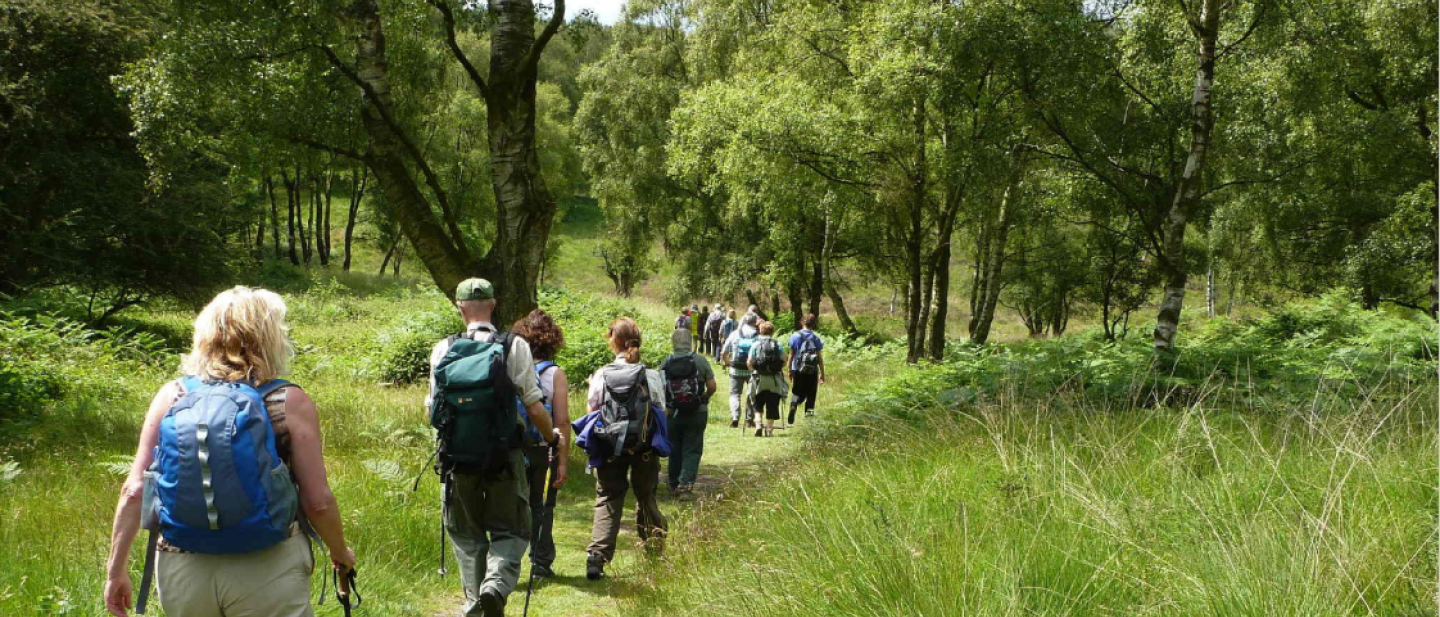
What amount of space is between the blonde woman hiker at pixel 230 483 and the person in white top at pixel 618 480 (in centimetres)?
318

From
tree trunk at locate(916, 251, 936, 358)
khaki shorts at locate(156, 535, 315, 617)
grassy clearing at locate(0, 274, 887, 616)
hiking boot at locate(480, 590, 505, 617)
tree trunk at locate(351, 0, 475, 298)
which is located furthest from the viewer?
tree trunk at locate(916, 251, 936, 358)

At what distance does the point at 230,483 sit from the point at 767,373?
9.74 meters

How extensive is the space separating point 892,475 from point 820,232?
25.5 meters

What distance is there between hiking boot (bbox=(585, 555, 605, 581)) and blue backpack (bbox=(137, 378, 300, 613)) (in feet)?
11.6

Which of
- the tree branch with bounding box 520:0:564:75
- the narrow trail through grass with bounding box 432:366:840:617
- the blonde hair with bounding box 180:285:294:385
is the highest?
the tree branch with bounding box 520:0:564:75

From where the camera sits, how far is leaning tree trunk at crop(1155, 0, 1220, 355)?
10.9 meters

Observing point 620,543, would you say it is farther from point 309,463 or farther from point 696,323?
point 696,323

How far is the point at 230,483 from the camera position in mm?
2551

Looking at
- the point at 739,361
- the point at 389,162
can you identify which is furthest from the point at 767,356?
the point at 389,162

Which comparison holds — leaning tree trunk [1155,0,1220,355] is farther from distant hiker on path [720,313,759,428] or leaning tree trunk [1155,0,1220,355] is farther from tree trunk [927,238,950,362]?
tree trunk [927,238,950,362]

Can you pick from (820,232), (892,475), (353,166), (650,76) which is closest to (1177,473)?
(892,475)

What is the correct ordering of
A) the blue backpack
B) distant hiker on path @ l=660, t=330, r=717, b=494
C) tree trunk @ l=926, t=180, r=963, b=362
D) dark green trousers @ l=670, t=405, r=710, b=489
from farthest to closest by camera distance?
tree trunk @ l=926, t=180, r=963, b=362, dark green trousers @ l=670, t=405, r=710, b=489, distant hiker on path @ l=660, t=330, r=717, b=494, the blue backpack

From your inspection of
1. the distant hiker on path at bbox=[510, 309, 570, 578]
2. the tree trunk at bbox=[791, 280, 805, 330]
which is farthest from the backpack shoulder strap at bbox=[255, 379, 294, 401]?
the tree trunk at bbox=[791, 280, 805, 330]

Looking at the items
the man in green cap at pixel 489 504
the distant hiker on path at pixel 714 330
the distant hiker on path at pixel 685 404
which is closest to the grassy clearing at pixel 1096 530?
the man in green cap at pixel 489 504
